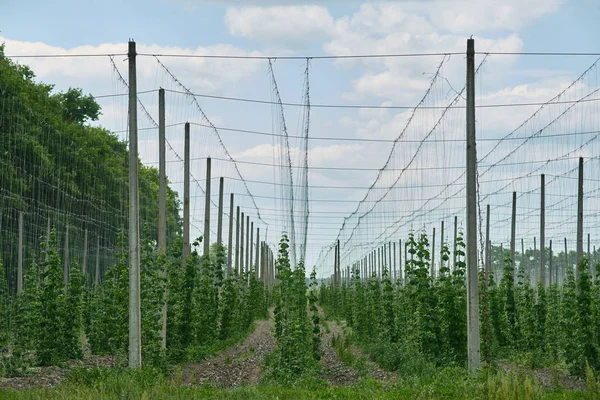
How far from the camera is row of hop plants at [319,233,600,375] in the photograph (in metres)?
15.8

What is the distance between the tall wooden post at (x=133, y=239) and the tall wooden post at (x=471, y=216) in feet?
20.6

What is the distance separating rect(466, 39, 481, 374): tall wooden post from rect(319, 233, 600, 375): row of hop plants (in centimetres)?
30

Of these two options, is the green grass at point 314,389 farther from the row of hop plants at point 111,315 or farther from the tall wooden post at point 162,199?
the tall wooden post at point 162,199

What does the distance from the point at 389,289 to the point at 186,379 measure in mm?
7960

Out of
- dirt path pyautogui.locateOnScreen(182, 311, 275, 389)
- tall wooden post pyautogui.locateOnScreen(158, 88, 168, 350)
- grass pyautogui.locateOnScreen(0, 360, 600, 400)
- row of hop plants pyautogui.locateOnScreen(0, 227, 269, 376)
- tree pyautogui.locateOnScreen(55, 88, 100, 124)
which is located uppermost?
tree pyautogui.locateOnScreen(55, 88, 100, 124)

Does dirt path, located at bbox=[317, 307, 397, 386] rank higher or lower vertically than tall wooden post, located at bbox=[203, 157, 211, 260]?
lower

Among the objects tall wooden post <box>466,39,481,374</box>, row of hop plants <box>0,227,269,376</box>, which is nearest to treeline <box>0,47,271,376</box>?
row of hop plants <box>0,227,269,376</box>

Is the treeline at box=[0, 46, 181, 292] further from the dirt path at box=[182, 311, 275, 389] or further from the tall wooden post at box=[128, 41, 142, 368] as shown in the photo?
the dirt path at box=[182, 311, 275, 389]

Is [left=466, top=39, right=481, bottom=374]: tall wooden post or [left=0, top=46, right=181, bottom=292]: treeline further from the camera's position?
[left=0, top=46, right=181, bottom=292]: treeline

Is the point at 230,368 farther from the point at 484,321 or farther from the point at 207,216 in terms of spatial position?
the point at 207,216

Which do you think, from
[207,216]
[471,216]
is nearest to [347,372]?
[471,216]

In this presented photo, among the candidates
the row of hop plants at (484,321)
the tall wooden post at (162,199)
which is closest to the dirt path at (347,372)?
the row of hop plants at (484,321)

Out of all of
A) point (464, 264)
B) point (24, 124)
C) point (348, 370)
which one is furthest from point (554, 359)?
point (24, 124)

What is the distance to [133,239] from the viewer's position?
52.3 feet
